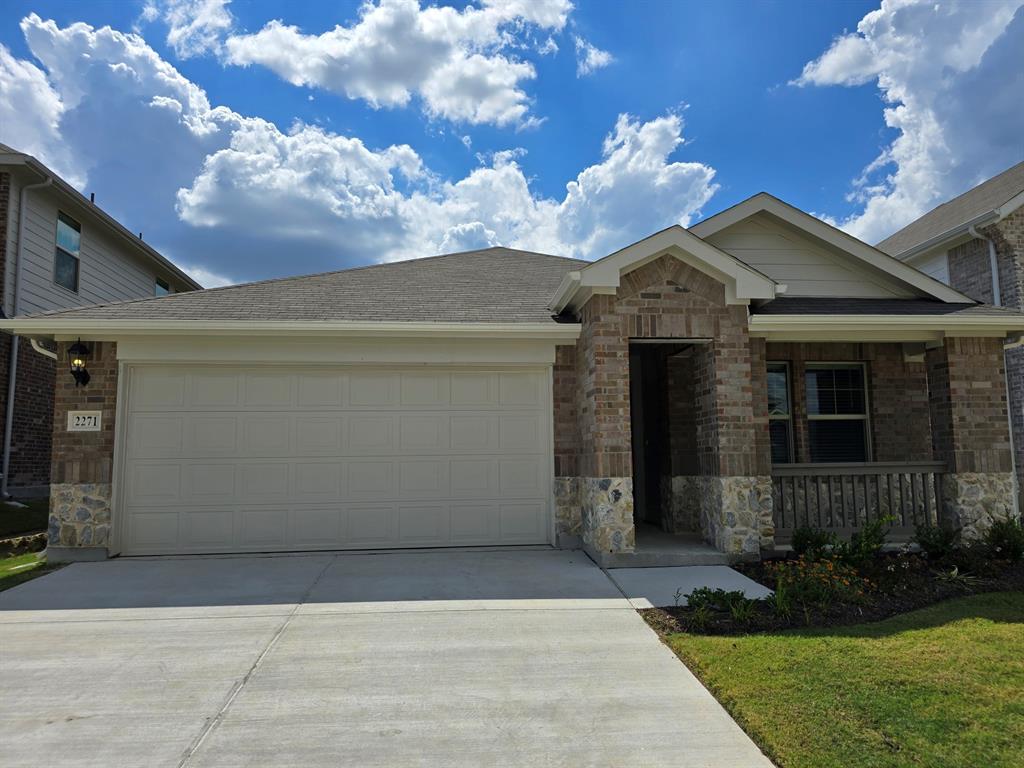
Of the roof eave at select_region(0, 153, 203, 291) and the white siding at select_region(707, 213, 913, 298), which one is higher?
the roof eave at select_region(0, 153, 203, 291)

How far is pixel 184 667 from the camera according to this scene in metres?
4.49

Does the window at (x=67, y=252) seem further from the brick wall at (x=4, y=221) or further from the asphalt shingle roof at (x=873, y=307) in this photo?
the asphalt shingle roof at (x=873, y=307)

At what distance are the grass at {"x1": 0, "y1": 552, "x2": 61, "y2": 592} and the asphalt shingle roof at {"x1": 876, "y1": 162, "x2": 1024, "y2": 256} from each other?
15.6 m

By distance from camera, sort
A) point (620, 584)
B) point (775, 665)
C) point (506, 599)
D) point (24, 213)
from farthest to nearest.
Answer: point (24, 213), point (620, 584), point (506, 599), point (775, 665)

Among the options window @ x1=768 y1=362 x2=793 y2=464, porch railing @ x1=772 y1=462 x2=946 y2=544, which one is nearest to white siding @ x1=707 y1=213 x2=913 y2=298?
window @ x1=768 y1=362 x2=793 y2=464

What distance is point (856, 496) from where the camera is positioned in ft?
27.6

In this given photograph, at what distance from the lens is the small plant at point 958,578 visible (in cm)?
654

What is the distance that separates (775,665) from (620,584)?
7.83ft

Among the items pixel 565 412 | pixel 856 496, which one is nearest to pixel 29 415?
pixel 565 412

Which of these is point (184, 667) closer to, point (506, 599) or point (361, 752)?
point (361, 752)

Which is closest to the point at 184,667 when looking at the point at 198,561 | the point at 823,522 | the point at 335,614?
the point at 335,614

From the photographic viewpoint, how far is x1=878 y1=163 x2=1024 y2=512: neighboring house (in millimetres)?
12352

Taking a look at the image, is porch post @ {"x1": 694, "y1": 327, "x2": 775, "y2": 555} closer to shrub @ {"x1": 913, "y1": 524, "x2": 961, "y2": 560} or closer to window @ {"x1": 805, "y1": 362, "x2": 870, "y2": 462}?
shrub @ {"x1": 913, "y1": 524, "x2": 961, "y2": 560}

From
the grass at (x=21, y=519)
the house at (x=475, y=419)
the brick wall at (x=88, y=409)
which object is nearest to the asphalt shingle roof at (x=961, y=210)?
the house at (x=475, y=419)
